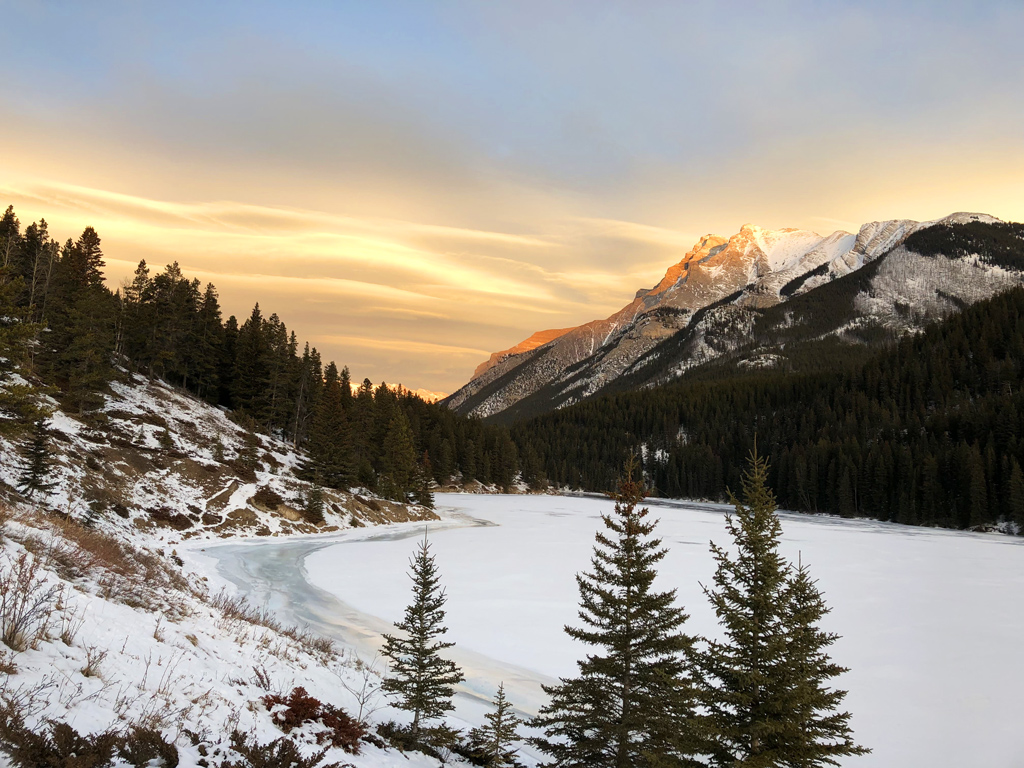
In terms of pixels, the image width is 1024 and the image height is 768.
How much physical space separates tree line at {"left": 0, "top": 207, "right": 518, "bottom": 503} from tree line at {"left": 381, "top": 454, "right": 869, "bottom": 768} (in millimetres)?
48299

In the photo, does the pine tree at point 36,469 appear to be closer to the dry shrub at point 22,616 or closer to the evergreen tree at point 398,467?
the dry shrub at point 22,616

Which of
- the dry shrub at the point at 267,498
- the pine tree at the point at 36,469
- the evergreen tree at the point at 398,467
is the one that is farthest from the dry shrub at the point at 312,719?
the evergreen tree at the point at 398,467

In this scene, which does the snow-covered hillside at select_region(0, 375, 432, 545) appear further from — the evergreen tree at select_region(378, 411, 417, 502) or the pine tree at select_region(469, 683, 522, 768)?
the pine tree at select_region(469, 683, 522, 768)

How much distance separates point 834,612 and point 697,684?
18.7 metres

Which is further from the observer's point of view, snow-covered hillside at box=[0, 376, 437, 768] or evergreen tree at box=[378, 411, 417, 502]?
evergreen tree at box=[378, 411, 417, 502]

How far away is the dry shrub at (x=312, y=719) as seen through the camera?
8.85 m

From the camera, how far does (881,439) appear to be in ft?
423

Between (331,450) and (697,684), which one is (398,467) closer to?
(331,450)

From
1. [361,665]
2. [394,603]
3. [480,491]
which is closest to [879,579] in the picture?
[394,603]

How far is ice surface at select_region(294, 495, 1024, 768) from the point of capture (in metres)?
16.0

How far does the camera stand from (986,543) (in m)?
62.6

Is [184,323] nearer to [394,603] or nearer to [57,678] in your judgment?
[394,603]

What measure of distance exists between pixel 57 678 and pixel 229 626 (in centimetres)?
761

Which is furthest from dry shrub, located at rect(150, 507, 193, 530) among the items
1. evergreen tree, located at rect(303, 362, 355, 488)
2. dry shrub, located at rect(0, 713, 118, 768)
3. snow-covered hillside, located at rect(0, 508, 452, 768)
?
dry shrub, located at rect(0, 713, 118, 768)
